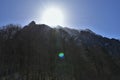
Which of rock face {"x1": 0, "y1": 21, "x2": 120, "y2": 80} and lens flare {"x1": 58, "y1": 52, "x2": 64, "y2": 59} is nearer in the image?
rock face {"x1": 0, "y1": 21, "x2": 120, "y2": 80}

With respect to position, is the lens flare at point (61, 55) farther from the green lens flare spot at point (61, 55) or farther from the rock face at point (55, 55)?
the rock face at point (55, 55)

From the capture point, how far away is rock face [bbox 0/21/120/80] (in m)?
27.9

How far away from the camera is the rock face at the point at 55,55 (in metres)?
27.9

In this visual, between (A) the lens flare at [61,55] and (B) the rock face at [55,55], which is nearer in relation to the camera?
(B) the rock face at [55,55]

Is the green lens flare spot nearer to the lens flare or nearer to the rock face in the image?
the lens flare

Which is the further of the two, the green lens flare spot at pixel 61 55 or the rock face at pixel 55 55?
the green lens flare spot at pixel 61 55

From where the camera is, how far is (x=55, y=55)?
3312cm

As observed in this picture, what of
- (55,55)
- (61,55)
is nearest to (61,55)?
(61,55)

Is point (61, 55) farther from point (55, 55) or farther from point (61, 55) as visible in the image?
point (55, 55)

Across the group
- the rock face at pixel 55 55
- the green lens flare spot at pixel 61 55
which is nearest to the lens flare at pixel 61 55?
the green lens flare spot at pixel 61 55

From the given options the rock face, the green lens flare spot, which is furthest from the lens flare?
the rock face

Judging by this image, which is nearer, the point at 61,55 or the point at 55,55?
the point at 55,55

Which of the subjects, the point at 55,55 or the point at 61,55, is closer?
the point at 55,55

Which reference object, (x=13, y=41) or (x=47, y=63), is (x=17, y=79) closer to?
(x=47, y=63)
